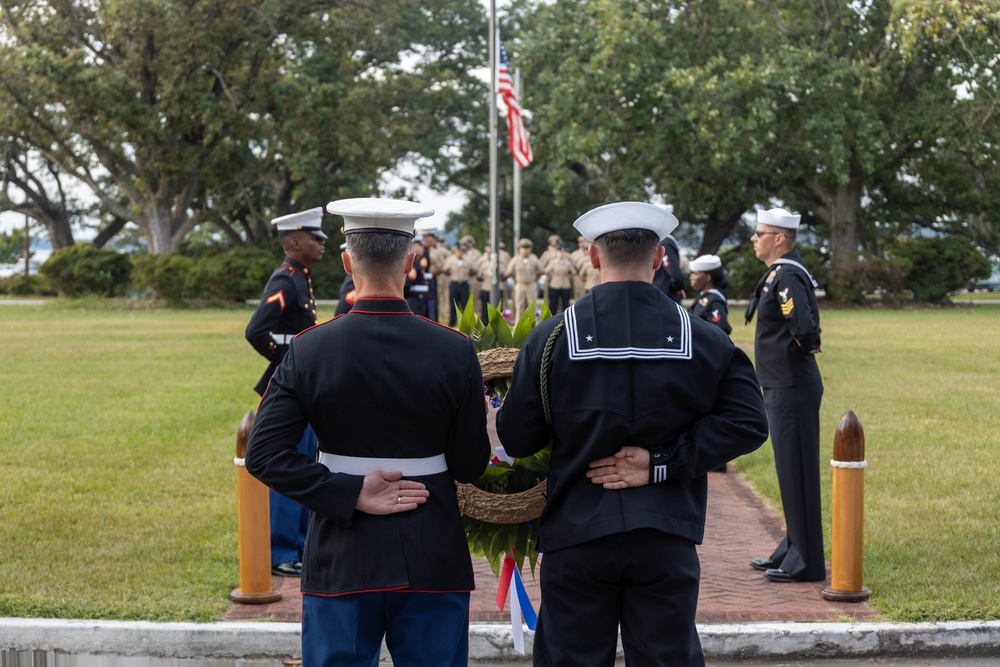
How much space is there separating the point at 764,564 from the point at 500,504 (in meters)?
3.40

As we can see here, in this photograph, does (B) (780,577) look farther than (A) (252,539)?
Yes

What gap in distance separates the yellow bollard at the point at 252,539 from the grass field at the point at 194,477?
175 mm

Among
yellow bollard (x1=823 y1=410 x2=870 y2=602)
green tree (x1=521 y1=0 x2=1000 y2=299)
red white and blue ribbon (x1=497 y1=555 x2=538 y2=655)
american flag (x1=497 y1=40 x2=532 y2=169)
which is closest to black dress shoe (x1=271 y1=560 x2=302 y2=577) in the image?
red white and blue ribbon (x1=497 y1=555 x2=538 y2=655)

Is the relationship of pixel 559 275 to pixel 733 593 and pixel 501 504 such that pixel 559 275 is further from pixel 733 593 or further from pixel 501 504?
pixel 501 504

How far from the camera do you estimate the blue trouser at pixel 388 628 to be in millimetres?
3500

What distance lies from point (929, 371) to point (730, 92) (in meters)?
20.6

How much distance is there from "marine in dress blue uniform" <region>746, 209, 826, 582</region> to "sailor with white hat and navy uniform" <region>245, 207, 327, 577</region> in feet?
8.51

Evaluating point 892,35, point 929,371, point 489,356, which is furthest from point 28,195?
point 489,356

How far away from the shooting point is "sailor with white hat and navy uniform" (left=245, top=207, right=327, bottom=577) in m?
6.88

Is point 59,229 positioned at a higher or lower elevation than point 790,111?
lower

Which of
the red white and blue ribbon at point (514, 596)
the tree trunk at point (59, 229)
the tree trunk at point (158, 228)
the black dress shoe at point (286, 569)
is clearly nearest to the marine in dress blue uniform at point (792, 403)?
the red white and blue ribbon at point (514, 596)

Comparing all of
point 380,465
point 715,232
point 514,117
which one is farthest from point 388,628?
point 715,232

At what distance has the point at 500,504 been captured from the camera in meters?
4.07

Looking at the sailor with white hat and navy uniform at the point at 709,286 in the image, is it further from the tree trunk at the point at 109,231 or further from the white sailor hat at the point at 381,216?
the tree trunk at the point at 109,231
